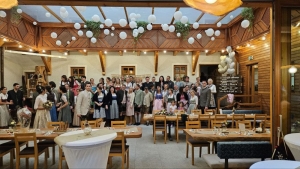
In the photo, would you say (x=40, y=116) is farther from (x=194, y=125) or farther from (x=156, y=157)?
(x=194, y=125)

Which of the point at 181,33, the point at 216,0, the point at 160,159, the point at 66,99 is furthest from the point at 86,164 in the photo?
the point at 181,33

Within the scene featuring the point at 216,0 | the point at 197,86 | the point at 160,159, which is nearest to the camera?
the point at 216,0

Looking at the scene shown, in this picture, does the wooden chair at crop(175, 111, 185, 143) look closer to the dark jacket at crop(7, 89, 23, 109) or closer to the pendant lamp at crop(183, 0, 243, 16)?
the pendant lamp at crop(183, 0, 243, 16)

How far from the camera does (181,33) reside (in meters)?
11.2

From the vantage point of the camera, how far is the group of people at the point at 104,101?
7798 mm

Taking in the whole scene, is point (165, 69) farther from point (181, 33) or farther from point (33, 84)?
point (33, 84)

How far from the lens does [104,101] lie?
866 centimetres

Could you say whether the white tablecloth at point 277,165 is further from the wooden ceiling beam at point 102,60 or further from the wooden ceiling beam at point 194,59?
the wooden ceiling beam at point 102,60

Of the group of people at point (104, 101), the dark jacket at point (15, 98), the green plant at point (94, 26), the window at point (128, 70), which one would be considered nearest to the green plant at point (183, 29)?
the group of people at point (104, 101)

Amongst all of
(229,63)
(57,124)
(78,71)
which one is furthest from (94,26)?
(57,124)

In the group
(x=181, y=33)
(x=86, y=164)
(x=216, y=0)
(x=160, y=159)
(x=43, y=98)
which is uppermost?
(x=181, y=33)

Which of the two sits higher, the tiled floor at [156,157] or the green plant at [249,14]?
the green plant at [249,14]

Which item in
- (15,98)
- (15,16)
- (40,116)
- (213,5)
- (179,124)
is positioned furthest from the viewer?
(15,16)

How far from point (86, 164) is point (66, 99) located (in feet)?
18.4
